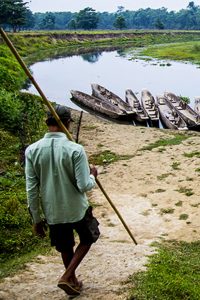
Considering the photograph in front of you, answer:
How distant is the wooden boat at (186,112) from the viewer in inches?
731

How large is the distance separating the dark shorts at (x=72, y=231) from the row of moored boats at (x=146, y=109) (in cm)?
1460

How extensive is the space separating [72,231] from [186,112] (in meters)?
17.5

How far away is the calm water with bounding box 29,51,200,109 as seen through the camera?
105 ft

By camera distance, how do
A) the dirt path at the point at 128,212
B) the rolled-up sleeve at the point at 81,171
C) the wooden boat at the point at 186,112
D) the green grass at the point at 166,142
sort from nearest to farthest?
the rolled-up sleeve at the point at 81,171 < the dirt path at the point at 128,212 < the green grass at the point at 166,142 < the wooden boat at the point at 186,112

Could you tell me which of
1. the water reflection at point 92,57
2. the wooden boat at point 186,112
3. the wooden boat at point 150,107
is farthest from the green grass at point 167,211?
the water reflection at point 92,57

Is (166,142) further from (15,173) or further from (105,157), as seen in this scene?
(15,173)

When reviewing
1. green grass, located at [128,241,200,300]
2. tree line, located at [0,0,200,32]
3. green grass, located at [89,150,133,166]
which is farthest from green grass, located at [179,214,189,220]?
tree line, located at [0,0,200,32]

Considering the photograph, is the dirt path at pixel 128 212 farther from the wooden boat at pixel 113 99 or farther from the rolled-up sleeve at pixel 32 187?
the wooden boat at pixel 113 99

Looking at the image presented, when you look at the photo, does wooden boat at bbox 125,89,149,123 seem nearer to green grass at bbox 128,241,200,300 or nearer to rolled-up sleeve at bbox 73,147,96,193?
green grass at bbox 128,241,200,300

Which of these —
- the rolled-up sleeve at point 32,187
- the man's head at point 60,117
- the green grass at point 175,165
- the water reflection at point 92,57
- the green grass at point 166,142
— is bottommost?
the water reflection at point 92,57

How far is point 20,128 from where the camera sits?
12375 millimetres

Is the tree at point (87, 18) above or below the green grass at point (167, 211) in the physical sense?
above

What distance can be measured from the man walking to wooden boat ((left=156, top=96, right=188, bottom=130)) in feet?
48.2

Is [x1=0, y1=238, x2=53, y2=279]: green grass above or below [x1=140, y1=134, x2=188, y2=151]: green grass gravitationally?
above
